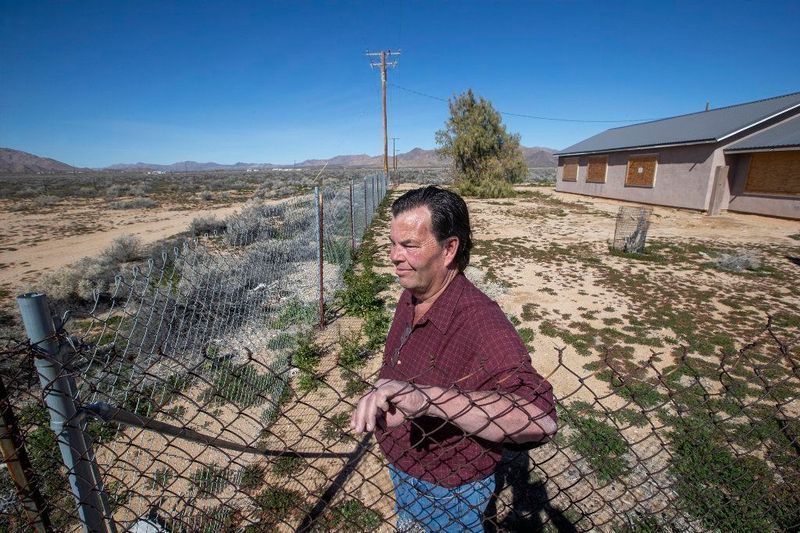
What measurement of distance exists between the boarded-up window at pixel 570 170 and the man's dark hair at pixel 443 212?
28126mm

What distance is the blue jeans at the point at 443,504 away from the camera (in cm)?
167

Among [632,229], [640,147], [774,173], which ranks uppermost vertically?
[640,147]

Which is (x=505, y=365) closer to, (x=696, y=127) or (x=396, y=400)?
(x=396, y=400)

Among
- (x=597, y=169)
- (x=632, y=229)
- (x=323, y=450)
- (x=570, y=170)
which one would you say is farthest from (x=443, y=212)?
(x=570, y=170)

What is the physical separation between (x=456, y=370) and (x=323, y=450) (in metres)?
2.47

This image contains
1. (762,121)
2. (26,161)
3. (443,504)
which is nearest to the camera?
(443,504)

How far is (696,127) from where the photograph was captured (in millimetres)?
19406

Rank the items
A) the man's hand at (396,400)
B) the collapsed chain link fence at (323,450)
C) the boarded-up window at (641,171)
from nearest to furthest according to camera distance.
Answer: the man's hand at (396,400), the collapsed chain link fence at (323,450), the boarded-up window at (641,171)

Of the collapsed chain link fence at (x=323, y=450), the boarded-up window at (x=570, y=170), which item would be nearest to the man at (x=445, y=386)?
the collapsed chain link fence at (x=323, y=450)

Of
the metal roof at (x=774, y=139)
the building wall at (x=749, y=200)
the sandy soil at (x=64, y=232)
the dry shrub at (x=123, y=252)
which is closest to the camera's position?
the dry shrub at (x=123, y=252)

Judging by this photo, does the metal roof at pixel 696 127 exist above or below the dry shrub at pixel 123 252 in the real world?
above

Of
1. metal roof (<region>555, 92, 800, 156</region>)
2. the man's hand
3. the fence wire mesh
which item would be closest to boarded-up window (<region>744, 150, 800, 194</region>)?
metal roof (<region>555, 92, 800, 156</region>)

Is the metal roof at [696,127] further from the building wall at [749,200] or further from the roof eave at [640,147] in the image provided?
the building wall at [749,200]

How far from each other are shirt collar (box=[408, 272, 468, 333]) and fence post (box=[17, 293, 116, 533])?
4.34ft
